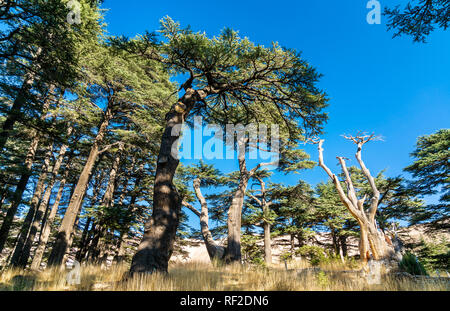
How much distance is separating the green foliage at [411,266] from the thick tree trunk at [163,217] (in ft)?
24.8

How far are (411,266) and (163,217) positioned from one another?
7.96m

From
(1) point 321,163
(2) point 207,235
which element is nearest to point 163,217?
(2) point 207,235

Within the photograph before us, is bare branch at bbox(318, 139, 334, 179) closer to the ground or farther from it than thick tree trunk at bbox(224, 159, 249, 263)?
farther from it

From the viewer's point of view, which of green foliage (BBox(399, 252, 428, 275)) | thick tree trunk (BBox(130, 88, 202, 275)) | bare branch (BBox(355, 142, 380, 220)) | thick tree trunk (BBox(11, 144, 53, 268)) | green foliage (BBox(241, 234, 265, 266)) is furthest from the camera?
green foliage (BBox(241, 234, 265, 266))

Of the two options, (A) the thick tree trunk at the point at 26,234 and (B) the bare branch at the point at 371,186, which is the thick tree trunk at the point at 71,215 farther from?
(B) the bare branch at the point at 371,186

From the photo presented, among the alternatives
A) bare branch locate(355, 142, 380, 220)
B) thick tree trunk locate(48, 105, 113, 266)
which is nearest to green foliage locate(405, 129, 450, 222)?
bare branch locate(355, 142, 380, 220)

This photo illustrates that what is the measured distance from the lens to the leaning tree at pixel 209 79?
4.33 m

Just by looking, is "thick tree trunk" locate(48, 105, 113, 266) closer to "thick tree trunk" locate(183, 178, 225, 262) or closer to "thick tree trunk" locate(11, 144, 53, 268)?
"thick tree trunk" locate(11, 144, 53, 268)

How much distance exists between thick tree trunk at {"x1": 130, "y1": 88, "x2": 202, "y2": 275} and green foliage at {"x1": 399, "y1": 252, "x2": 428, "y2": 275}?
7.55 meters

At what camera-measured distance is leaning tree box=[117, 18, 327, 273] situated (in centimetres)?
433

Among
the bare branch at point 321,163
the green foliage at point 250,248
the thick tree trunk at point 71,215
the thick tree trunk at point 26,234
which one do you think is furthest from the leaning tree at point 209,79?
the green foliage at point 250,248

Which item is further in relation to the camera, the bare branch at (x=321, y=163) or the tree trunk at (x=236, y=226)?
the bare branch at (x=321, y=163)

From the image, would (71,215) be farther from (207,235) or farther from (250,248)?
(250,248)

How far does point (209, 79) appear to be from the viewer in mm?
6449
